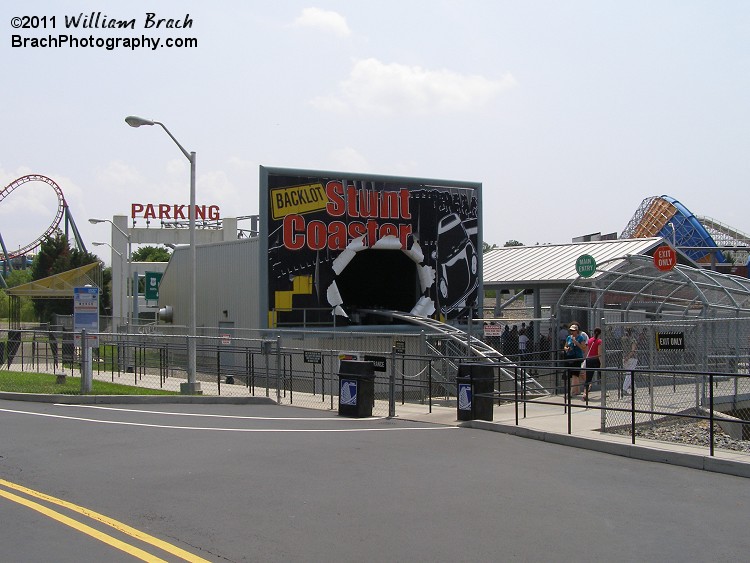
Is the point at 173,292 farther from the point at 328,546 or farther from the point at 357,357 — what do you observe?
the point at 328,546

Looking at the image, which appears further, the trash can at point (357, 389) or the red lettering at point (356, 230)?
the red lettering at point (356, 230)

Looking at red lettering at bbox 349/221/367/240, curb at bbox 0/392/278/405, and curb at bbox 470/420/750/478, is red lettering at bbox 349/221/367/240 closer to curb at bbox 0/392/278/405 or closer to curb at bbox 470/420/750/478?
curb at bbox 0/392/278/405

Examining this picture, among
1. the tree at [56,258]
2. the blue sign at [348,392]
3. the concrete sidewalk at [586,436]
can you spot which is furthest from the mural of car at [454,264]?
the tree at [56,258]

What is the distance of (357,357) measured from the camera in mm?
20297

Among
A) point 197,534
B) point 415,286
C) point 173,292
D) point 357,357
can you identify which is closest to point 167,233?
point 173,292

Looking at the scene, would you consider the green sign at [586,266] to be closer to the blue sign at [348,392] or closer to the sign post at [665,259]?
the sign post at [665,259]

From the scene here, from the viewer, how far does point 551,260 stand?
34531 millimetres

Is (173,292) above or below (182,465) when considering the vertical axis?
above

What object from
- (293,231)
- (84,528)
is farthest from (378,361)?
(293,231)

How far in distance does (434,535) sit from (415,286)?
29.5 m

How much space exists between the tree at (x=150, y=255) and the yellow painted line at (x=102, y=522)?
131 meters

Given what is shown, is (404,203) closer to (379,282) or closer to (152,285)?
(379,282)

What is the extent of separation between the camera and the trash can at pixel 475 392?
1603cm

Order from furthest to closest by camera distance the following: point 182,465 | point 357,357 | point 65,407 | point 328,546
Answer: point 357,357 < point 65,407 < point 182,465 < point 328,546
